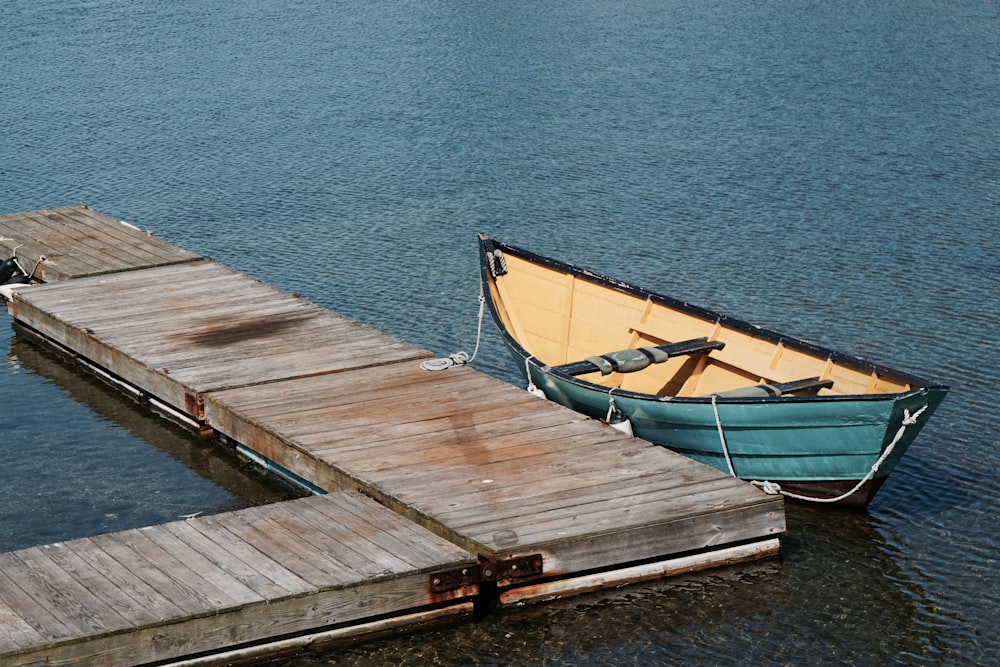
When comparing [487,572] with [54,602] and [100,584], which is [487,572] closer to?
[100,584]

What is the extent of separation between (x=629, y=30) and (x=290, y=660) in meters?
33.9

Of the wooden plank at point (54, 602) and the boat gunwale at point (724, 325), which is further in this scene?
the boat gunwale at point (724, 325)

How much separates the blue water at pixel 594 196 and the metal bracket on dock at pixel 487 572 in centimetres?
51

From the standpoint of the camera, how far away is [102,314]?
1755 cm

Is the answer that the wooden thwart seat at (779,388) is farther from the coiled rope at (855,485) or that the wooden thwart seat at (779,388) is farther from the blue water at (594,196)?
the blue water at (594,196)

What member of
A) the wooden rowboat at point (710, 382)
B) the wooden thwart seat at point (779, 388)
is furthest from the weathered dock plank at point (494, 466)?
the wooden thwart seat at point (779, 388)

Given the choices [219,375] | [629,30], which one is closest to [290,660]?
[219,375]

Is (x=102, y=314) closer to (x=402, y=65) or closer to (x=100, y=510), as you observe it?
(x=100, y=510)

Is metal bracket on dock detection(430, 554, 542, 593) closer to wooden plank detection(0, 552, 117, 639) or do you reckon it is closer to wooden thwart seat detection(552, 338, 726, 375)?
wooden plank detection(0, 552, 117, 639)

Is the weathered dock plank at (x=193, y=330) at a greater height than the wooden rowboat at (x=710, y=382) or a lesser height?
lesser

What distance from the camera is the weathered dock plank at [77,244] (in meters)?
19.8

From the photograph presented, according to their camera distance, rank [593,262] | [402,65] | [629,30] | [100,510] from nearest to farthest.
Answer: [100,510], [593,262], [402,65], [629,30]

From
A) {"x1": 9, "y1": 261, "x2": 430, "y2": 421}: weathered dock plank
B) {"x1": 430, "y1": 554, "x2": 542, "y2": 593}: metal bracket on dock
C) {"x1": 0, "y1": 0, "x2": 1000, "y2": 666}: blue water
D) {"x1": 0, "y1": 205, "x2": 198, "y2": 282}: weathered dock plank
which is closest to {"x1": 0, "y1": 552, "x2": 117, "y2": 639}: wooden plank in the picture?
{"x1": 0, "y1": 0, "x2": 1000, "y2": 666}: blue water

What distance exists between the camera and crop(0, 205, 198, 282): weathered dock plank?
65.0 ft
